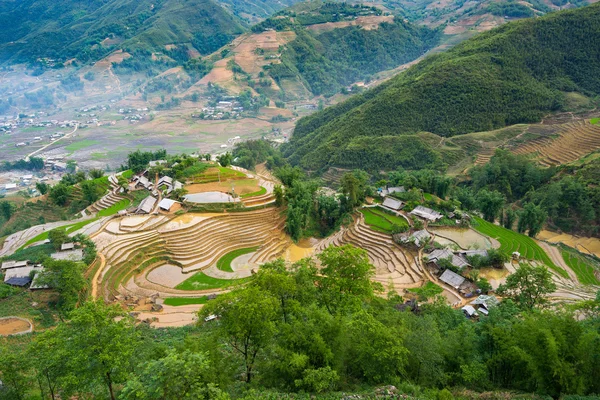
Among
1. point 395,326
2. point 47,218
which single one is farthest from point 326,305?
point 47,218

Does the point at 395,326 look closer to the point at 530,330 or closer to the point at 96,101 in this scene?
the point at 530,330

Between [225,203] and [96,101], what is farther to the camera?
[96,101]

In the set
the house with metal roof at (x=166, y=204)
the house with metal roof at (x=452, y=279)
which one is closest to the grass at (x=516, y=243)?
the house with metal roof at (x=452, y=279)

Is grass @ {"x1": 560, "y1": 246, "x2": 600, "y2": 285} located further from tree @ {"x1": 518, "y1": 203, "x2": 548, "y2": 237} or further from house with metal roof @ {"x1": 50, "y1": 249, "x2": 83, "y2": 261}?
house with metal roof @ {"x1": 50, "y1": 249, "x2": 83, "y2": 261}

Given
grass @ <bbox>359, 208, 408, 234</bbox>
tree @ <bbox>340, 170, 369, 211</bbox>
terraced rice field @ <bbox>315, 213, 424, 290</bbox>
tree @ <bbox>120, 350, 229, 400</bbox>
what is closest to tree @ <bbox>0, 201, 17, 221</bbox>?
terraced rice field @ <bbox>315, 213, 424, 290</bbox>

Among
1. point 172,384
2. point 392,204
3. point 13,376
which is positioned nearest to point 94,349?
point 13,376
